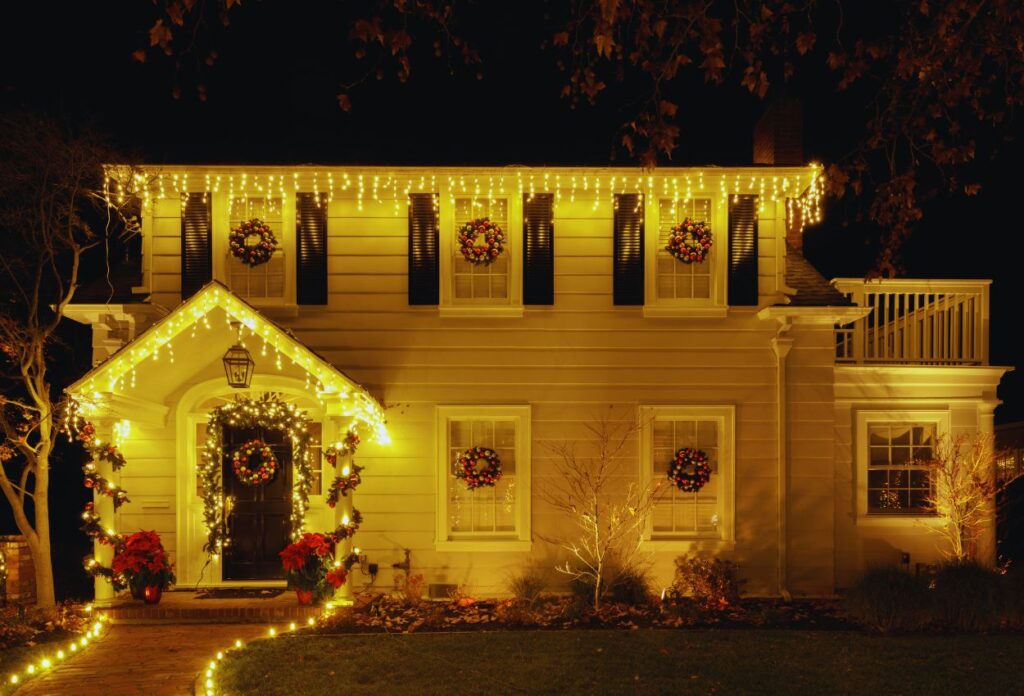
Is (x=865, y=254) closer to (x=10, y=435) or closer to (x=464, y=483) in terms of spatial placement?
(x=464, y=483)

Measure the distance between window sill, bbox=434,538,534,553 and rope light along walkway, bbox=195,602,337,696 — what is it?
1691 mm

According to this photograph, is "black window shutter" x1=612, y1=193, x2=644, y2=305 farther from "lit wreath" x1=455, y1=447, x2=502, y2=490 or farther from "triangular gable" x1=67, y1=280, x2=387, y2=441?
"triangular gable" x1=67, y1=280, x2=387, y2=441

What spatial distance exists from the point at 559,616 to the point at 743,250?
5.46m

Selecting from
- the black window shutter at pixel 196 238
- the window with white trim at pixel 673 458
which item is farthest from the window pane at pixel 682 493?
the black window shutter at pixel 196 238

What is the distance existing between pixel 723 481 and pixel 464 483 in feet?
11.7

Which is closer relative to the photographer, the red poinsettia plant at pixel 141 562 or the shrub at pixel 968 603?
the shrub at pixel 968 603

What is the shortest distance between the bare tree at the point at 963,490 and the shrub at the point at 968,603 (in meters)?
1.16

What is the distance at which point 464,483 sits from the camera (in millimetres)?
10930

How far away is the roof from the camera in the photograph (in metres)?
10.9

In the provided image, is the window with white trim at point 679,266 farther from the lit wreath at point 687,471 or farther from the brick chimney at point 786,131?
the lit wreath at point 687,471

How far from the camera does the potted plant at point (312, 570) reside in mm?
9703

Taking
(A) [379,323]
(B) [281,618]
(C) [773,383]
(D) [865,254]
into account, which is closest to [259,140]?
(A) [379,323]

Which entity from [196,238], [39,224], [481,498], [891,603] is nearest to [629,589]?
[481,498]

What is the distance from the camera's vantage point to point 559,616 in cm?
985
